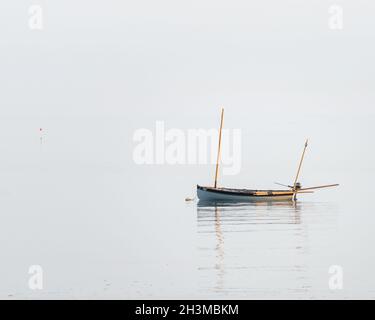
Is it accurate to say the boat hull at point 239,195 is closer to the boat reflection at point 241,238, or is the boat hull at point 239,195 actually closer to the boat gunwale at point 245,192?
the boat gunwale at point 245,192

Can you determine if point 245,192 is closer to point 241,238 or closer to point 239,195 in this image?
point 239,195

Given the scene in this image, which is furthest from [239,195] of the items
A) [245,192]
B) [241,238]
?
[241,238]

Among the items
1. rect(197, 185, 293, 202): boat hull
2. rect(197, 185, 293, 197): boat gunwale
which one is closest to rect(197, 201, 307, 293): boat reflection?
rect(197, 185, 293, 202): boat hull

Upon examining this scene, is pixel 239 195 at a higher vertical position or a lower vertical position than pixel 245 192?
lower

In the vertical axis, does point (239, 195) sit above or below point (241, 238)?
above

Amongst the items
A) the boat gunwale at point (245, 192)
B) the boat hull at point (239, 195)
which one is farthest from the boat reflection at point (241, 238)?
the boat gunwale at point (245, 192)

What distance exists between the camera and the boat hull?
10419cm

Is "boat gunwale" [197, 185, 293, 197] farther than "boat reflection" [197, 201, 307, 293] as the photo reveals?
Yes

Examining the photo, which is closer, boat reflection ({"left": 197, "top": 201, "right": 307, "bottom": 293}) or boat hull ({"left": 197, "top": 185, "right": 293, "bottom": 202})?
boat reflection ({"left": 197, "top": 201, "right": 307, "bottom": 293})

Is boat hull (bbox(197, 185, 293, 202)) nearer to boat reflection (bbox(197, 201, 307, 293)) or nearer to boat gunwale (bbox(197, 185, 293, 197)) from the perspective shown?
boat gunwale (bbox(197, 185, 293, 197))

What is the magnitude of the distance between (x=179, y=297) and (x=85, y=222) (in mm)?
50281

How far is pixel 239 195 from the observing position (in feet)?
342

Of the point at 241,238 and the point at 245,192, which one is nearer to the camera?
the point at 241,238

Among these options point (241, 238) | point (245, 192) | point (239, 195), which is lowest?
point (241, 238)
